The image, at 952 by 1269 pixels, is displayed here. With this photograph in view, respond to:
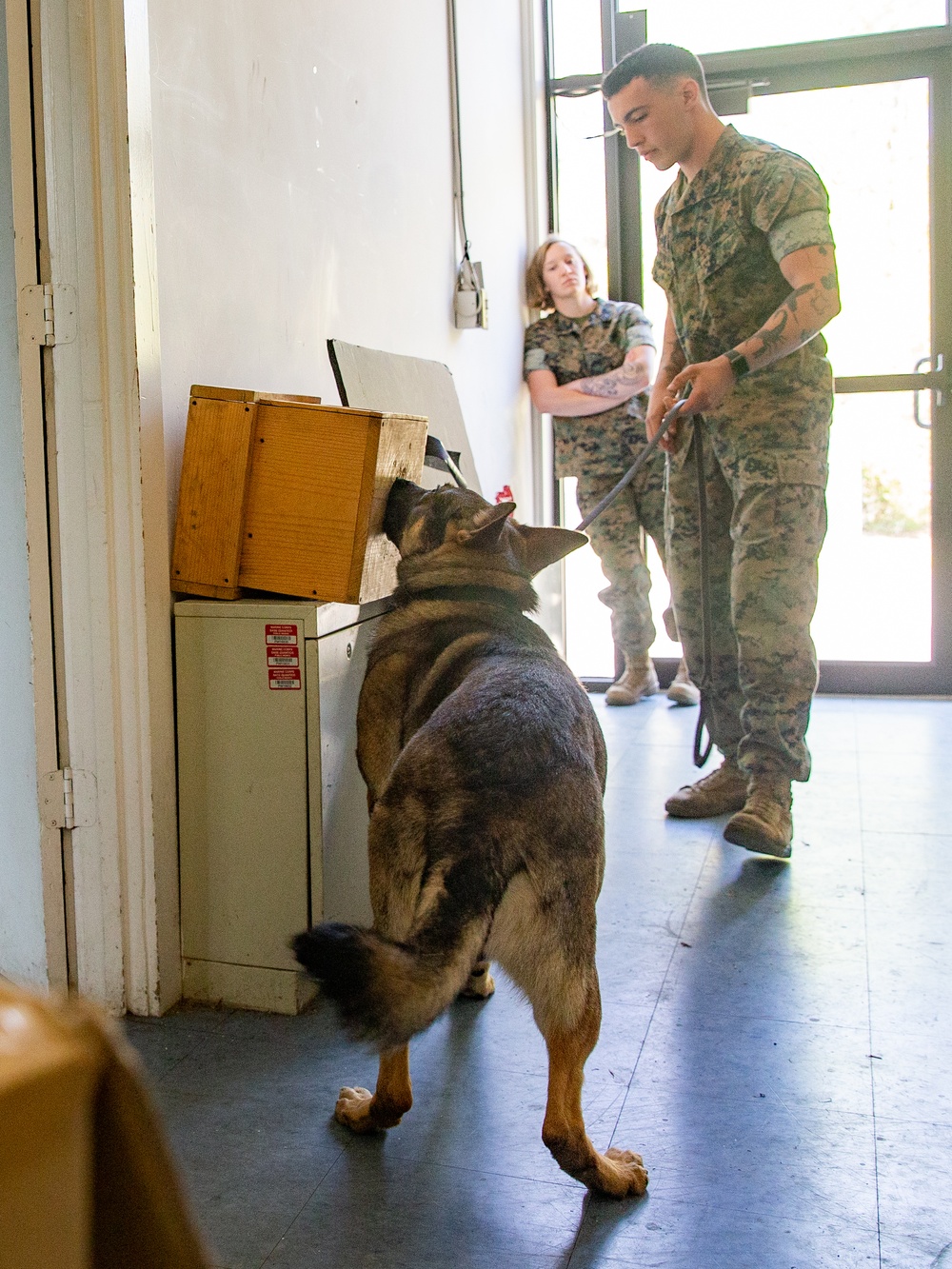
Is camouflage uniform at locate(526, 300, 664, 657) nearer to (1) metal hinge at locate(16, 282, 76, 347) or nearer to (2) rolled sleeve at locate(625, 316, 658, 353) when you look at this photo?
(2) rolled sleeve at locate(625, 316, 658, 353)

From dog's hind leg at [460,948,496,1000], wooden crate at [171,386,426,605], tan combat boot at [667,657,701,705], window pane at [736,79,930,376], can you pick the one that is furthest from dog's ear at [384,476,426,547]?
window pane at [736,79,930,376]

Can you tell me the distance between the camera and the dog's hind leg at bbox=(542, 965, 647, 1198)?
143 centimetres

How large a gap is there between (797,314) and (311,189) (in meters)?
1.24

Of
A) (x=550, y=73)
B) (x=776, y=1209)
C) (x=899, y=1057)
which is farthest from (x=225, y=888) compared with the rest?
(x=550, y=73)

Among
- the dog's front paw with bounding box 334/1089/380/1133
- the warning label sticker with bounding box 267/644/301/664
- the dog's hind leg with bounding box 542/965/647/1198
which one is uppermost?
the warning label sticker with bounding box 267/644/301/664

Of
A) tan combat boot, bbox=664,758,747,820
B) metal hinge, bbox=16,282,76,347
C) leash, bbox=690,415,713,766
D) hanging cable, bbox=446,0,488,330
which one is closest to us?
metal hinge, bbox=16,282,76,347

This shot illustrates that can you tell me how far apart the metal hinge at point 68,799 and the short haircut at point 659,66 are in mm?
2314

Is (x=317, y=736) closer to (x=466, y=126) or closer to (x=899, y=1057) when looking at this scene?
(x=899, y=1057)

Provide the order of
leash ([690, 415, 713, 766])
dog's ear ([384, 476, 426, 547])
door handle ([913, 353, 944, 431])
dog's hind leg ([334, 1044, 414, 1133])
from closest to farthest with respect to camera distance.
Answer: dog's hind leg ([334, 1044, 414, 1133]), dog's ear ([384, 476, 426, 547]), leash ([690, 415, 713, 766]), door handle ([913, 353, 944, 431])

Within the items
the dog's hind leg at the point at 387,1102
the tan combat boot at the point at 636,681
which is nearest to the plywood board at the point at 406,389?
the dog's hind leg at the point at 387,1102

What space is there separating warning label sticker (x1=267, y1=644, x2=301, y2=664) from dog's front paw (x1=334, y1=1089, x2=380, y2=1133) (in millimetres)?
767

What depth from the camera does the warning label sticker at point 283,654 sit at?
2031 mm

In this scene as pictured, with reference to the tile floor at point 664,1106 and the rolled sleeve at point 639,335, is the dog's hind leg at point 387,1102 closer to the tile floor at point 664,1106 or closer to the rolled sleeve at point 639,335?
the tile floor at point 664,1106

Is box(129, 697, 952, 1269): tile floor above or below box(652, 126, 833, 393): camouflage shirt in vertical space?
below
